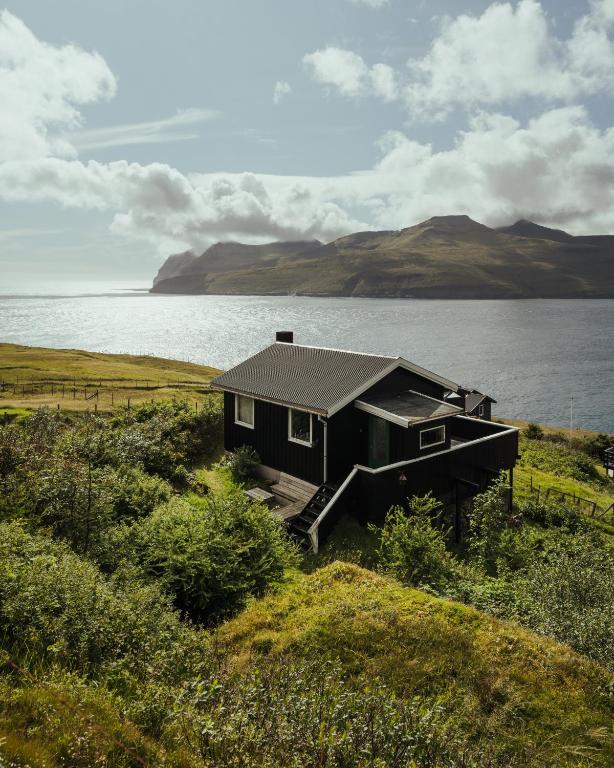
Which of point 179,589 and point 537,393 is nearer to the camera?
point 179,589

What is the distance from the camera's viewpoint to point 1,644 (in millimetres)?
7012

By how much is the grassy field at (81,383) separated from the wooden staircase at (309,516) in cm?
2442

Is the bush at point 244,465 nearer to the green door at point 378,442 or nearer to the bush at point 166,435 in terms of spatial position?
the bush at point 166,435

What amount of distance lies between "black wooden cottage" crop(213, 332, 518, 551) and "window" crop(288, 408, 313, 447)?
5 cm

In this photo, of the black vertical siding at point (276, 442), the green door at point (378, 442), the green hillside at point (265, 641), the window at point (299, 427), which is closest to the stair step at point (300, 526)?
the green hillside at point (265, 641)

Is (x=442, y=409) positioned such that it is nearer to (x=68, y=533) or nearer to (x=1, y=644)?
(x=68, y=533)

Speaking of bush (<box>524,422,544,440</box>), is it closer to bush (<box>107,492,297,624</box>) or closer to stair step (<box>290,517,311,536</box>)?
stair step (<box>290,517,311,536</box>)

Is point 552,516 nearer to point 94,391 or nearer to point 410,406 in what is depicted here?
point 410,406

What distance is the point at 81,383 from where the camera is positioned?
6116 cm

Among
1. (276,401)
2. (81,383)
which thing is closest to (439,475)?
(276,401)

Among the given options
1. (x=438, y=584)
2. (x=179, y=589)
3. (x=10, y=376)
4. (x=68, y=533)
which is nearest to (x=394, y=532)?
(x=438, y=584)

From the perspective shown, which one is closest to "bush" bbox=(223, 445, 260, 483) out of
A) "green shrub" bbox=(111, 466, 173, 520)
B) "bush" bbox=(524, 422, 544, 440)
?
"green shrub" bbox=(111, 466, 173, 520)

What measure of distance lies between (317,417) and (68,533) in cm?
1071

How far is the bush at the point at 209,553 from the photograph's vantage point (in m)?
11.9
